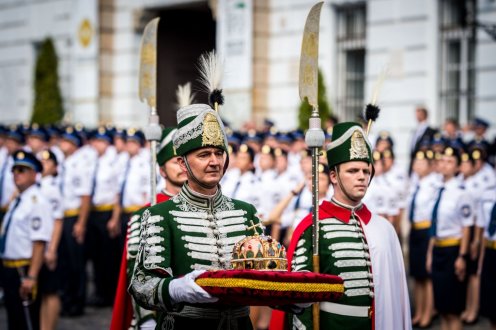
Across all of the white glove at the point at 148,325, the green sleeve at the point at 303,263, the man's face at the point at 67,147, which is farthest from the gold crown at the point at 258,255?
the man's face at the point at 67,147

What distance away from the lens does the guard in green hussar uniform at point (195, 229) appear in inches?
206

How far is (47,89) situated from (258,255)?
24345mm

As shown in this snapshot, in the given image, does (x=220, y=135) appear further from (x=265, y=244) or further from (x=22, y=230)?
(x=22, y=230)

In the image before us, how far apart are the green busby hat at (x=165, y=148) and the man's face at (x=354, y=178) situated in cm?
197

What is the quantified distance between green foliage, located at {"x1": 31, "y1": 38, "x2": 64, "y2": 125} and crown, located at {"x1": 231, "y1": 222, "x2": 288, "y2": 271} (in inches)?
933

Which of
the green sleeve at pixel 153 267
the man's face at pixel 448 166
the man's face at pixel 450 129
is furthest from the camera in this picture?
the man's face at pixel 450 129

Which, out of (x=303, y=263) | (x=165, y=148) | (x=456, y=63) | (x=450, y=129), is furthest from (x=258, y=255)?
(x=456, y=63)

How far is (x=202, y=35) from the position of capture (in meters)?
28.5

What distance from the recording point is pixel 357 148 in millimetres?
6754

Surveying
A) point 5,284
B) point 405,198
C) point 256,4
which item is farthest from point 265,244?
point 256,4

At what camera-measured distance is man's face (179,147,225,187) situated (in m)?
5.41

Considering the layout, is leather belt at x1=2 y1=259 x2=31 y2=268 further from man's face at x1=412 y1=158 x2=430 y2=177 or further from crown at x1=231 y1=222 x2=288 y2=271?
man's face at x1=412 y1=158 x2=430 y2=177

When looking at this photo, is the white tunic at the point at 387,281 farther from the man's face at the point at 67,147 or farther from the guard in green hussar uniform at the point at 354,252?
the man's face at the point at 67,147

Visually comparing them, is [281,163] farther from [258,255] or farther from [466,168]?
[258,255]
